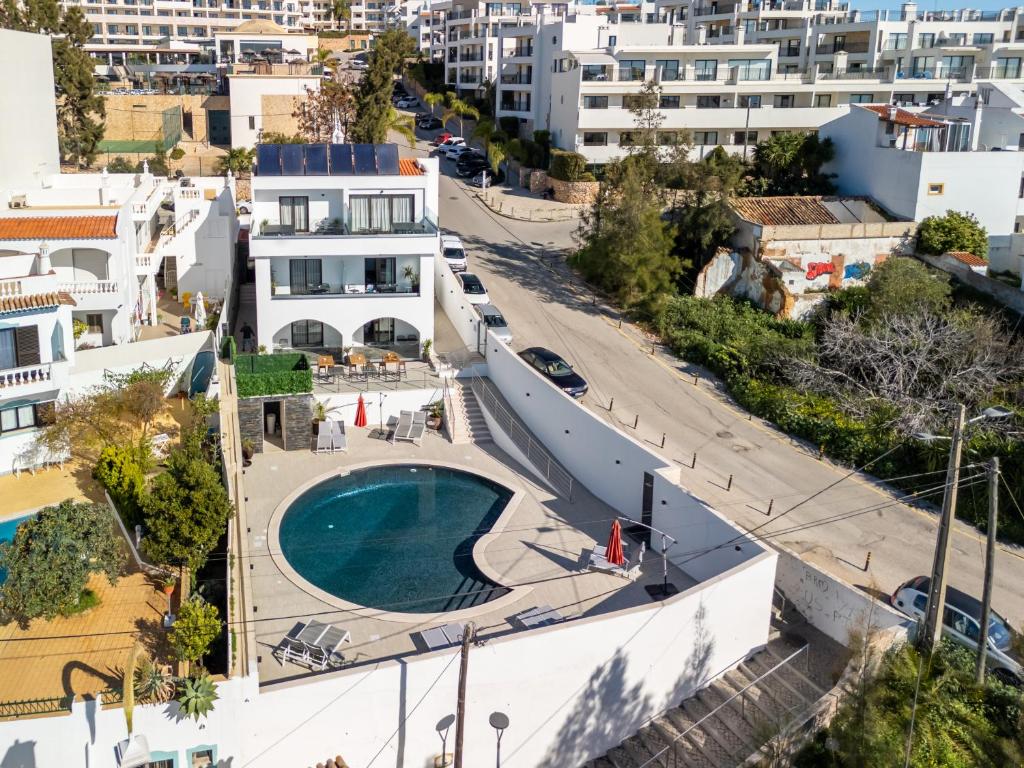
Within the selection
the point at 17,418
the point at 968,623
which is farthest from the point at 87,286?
the point at 968,623

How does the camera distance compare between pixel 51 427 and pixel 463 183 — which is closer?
pixel 51 427

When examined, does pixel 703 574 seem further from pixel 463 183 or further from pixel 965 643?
pixel 463 183

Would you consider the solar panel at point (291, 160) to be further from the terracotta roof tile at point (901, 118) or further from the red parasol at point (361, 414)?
the terracotta roof tile at point (901, 118)

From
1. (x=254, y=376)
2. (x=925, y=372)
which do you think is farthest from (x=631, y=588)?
(x=925, y=372)

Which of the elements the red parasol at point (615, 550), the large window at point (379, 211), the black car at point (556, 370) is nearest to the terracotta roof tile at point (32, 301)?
the large window at point (379, 211)

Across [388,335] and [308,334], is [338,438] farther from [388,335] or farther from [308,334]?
[388,335]

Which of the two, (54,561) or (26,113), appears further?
(26,113)
